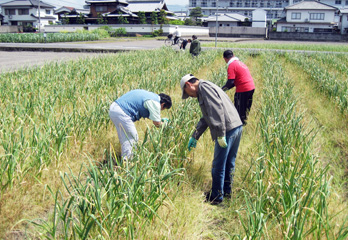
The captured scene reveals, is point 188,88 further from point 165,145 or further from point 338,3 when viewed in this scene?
point 338,3

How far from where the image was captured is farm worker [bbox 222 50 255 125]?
5297 mm

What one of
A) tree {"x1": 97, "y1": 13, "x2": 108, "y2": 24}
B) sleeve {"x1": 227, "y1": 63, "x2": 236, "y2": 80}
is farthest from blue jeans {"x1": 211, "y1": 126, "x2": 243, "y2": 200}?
tree {"x1": 97, "y1": 13, "x2": 108, "y2": 24}

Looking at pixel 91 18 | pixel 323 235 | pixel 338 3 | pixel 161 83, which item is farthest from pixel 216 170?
pixel 338 3

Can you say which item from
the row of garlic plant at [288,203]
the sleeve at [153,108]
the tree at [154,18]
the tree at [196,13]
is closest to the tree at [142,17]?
the tree at [154,18]

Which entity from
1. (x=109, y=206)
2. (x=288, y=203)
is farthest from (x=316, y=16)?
(x=109, y=206)

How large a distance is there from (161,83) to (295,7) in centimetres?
4357

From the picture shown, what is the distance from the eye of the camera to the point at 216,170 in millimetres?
3080

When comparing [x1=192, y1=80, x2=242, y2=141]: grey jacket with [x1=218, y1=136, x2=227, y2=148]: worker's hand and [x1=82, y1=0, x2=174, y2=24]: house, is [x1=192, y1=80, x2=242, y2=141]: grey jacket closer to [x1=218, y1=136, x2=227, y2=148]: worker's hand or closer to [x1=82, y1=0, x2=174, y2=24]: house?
[x1=218, y1=136, x2=227, y2=148]: worker's hand

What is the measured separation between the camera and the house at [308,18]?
43.6 meters

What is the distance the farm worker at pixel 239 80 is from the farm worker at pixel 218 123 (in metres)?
2.25

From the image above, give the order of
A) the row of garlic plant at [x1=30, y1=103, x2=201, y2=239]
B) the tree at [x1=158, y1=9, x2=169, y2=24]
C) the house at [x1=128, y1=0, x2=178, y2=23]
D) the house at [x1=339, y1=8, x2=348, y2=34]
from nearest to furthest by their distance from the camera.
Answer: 1. the row of garlic plant at [x1=30, y1=103, x2=201, y2=239]
2. the house at [x1=339, y1=8, x2=348, y2=34]
3. the tree at [x1=158, y1=9, x2=169, y2=24]
4. the house at [x1=128, y1=0, x2=178, y2=23]

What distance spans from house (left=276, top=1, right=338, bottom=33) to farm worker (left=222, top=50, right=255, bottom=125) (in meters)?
42.0

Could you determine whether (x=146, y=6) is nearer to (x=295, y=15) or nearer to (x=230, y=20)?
(x=230, y=20)

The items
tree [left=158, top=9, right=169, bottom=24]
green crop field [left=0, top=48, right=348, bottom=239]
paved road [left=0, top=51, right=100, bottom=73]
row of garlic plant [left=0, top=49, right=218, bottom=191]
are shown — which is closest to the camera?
green crop field [left=0, top=48, right=348, bottom=239]
